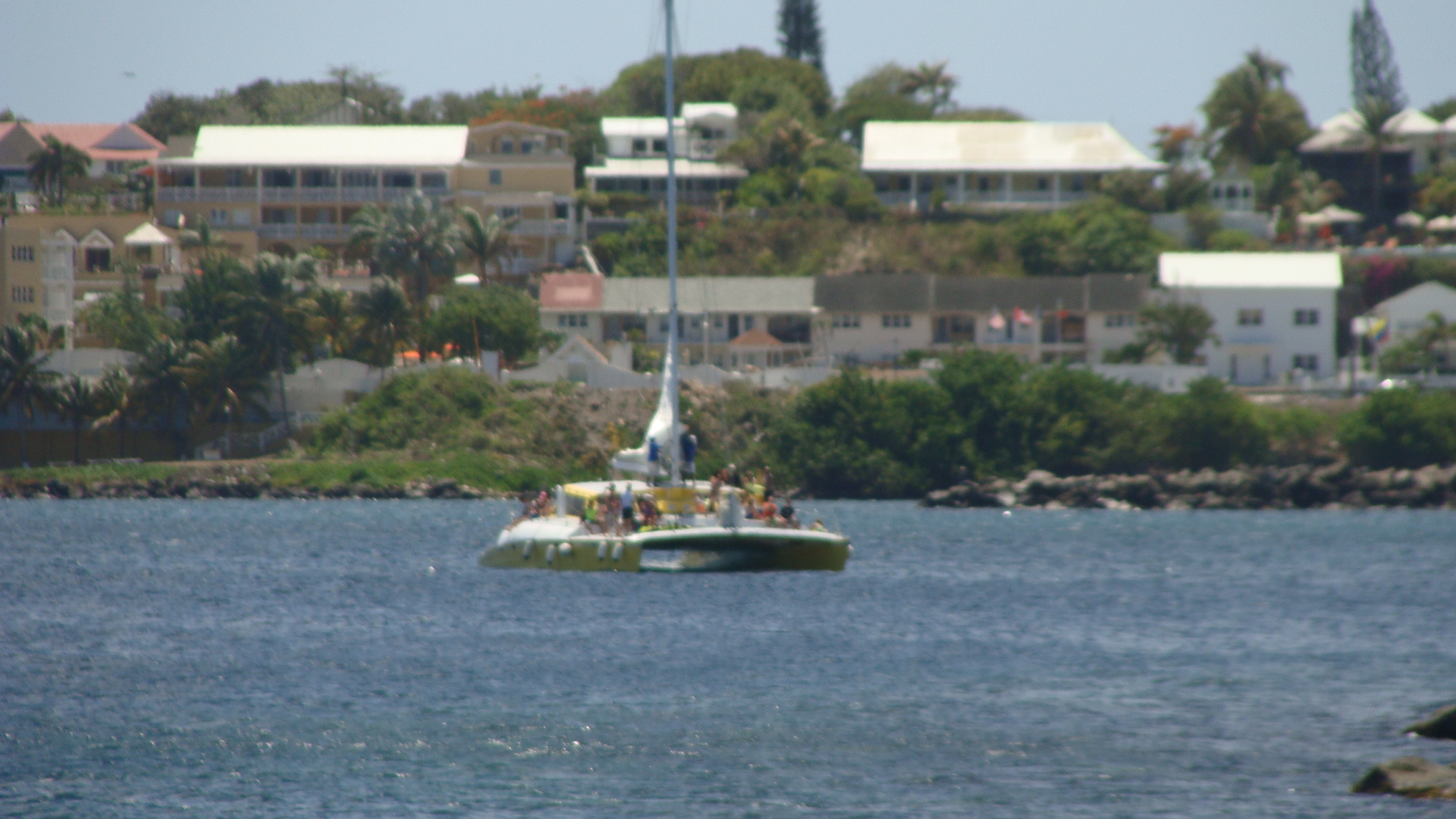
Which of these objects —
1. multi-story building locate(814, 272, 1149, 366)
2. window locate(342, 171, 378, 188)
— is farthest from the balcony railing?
multi-story building locate(814, 272, 1149, 366)

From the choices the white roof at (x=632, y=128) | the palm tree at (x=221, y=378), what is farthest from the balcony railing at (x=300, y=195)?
the palm tree at (x=221, y=378)

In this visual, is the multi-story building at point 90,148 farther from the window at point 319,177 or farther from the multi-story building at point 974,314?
the multi-story building at point 974,314

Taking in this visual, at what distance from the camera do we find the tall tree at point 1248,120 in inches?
5325

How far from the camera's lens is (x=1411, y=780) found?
922 inches

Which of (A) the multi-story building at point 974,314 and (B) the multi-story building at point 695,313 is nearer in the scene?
(A) the multi-story building at point 974,314

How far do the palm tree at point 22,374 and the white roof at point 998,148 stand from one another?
58687 millimetres

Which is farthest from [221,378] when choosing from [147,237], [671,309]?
[671,309]

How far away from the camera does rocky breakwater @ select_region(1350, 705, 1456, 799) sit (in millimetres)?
23125

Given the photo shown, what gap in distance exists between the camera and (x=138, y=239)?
112 m

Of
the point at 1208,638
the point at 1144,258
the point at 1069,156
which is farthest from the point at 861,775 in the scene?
the point at 1069,156

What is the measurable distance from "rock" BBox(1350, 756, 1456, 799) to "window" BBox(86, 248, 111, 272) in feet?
343

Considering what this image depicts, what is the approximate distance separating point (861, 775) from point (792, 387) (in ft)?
216

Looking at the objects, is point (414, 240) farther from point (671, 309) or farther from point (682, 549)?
point (682, 549)

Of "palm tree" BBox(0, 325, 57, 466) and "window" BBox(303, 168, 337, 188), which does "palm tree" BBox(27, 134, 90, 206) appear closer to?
"window" BBox(303, 168, 337, 188)
